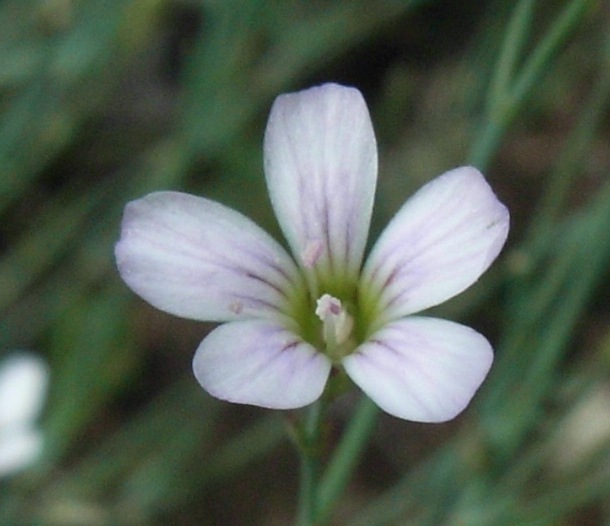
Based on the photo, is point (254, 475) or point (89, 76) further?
point (254, 475)

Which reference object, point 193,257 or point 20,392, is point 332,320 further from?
point 20,392

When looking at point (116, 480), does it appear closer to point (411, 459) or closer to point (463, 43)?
point (411, 459)

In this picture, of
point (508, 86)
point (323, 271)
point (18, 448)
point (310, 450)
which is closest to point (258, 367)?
point (310, 450)

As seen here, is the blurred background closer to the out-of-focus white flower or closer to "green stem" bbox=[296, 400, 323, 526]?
the out-of-focus white flower

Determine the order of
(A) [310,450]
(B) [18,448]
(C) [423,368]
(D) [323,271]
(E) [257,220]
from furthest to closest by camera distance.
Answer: (E) [257,220], (B) [18,448], (D) [323,271], (A) [310,450], (C) [423,368]

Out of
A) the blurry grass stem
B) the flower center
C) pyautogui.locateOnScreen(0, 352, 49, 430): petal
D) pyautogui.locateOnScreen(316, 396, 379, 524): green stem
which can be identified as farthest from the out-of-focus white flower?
the blurry grass stem

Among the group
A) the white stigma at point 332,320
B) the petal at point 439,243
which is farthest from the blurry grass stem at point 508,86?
the white stigma at point 332,320

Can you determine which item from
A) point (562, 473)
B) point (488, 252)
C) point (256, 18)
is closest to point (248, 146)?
point (256, 18)
